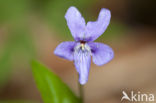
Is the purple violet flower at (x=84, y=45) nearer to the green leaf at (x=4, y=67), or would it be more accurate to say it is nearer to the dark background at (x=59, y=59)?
the dark background at (x=59, y=59)

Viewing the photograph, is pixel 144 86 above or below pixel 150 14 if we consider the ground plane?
below

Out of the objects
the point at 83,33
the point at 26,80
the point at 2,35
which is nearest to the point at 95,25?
the point at 83,33

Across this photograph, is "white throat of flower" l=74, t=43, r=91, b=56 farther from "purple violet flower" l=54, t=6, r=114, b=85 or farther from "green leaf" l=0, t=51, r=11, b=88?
"green leaf" l=0, t=51, r=11, b=88

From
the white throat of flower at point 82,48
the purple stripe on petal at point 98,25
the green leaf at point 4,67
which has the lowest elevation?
the green leaf at point 4,67

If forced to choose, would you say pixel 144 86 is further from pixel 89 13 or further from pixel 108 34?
pixel 89 13

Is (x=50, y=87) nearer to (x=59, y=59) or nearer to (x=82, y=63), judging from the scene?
(x=82, y=63)

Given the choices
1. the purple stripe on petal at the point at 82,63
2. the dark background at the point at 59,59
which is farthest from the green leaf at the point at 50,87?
the dark background at the point at 59,59

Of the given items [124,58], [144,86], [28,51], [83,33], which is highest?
[83,33]
